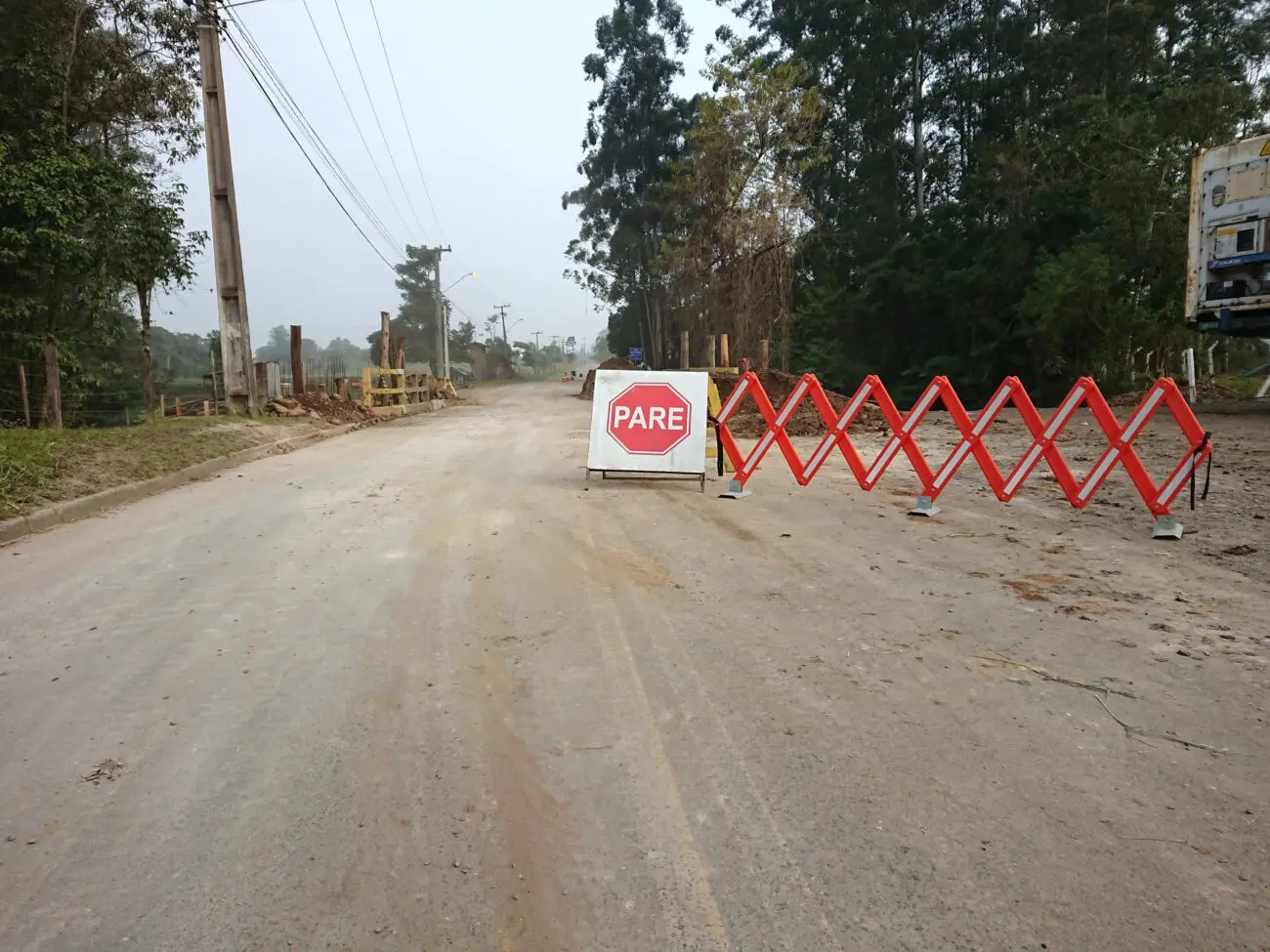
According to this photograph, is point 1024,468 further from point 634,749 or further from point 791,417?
point 791,417

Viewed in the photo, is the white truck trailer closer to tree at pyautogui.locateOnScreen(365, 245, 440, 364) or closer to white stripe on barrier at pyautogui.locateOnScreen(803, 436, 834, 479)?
white stripe on barrier at pyautogui.locateOnScreen(803, 436, 834, 479)

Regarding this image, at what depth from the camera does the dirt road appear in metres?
2.49

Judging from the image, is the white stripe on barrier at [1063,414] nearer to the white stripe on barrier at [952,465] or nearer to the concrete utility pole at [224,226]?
the white stripe on barrier at [952,465]

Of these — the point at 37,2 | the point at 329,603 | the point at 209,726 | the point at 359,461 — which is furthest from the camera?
the point at 37,2

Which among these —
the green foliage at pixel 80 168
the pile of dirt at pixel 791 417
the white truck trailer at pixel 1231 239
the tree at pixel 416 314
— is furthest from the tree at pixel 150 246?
the tree at pixel 416 314

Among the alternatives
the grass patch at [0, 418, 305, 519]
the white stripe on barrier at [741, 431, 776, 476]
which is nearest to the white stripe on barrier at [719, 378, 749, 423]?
the white stripe on barrier at [741, 431, 776, 476]

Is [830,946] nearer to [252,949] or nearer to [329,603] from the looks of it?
[252,949]

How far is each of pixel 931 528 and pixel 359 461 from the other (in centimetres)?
886

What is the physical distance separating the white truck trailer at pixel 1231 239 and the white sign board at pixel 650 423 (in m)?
10.2

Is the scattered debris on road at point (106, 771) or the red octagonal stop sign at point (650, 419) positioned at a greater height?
the red octagonal stop sign at point (650, 419)

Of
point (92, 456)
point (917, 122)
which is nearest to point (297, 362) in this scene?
point (92, 456)

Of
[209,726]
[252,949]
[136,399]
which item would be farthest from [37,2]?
[252,949]

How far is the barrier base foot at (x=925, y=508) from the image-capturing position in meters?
8.37

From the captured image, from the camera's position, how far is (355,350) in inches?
7042
